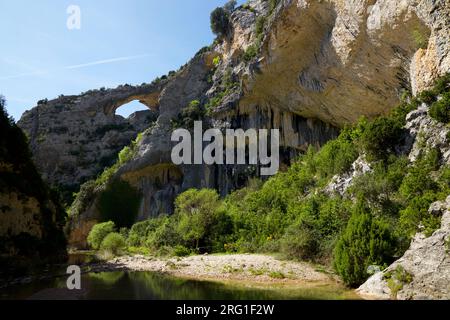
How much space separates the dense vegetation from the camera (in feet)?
44.6

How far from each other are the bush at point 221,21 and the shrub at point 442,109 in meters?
34.8

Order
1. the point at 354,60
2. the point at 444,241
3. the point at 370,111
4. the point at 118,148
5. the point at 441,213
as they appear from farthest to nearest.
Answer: the point at 118,148 → the point at 370,111 → the point at 354,60 → the point at 441,213 → the point at 444,241

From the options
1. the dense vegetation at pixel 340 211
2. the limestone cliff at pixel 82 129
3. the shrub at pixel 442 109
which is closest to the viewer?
the dense vegetation at pixel 340 211

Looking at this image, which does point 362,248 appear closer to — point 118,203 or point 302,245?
point 302,245

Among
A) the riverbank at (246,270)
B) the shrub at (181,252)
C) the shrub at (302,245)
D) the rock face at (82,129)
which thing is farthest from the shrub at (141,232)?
the rock face at (82,129)

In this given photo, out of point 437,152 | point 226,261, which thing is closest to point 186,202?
point 226,261

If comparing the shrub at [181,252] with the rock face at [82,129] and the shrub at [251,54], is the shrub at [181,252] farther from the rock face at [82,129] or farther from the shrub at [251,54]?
the rock face at [82,129]

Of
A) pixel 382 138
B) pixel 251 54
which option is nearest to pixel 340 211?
pixel 382 138

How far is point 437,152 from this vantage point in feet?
56.4

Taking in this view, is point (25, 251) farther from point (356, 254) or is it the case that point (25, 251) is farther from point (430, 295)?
point (430, 295)

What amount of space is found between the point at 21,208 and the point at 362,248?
19.3 m

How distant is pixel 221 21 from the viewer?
162 feet

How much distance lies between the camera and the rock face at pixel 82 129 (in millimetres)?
62969
